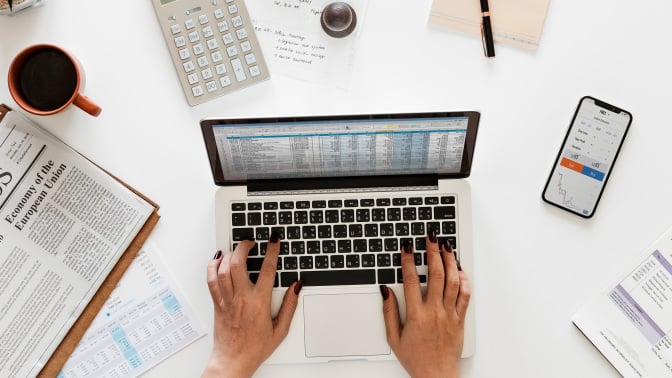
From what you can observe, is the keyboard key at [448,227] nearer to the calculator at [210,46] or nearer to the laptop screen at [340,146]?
the laptop screen at [340,146]

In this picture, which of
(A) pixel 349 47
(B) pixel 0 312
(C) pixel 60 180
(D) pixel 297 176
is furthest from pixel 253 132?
(B) pixel 0 312

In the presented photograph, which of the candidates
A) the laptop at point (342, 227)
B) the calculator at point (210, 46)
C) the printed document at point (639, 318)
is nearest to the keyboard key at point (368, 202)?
the laptop at point (342, 227)

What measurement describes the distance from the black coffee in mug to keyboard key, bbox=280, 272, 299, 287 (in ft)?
1.34

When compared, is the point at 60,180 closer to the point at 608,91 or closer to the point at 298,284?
the point at 298,284

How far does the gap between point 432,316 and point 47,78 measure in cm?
67

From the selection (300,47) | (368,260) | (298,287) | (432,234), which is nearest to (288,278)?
(298,287)

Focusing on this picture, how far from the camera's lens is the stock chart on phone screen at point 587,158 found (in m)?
0.86

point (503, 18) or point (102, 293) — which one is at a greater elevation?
point (503, 18)

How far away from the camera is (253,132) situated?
→ 0.76m

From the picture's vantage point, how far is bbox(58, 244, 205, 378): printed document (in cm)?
88

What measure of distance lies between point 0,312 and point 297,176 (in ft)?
1.64

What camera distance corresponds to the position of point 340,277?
843mm

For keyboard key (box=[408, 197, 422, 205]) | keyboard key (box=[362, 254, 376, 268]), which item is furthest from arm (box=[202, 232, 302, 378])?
keyboard key (box=[408, 197, 422, 205])

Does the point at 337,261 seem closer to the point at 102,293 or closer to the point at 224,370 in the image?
the point at 224,370
